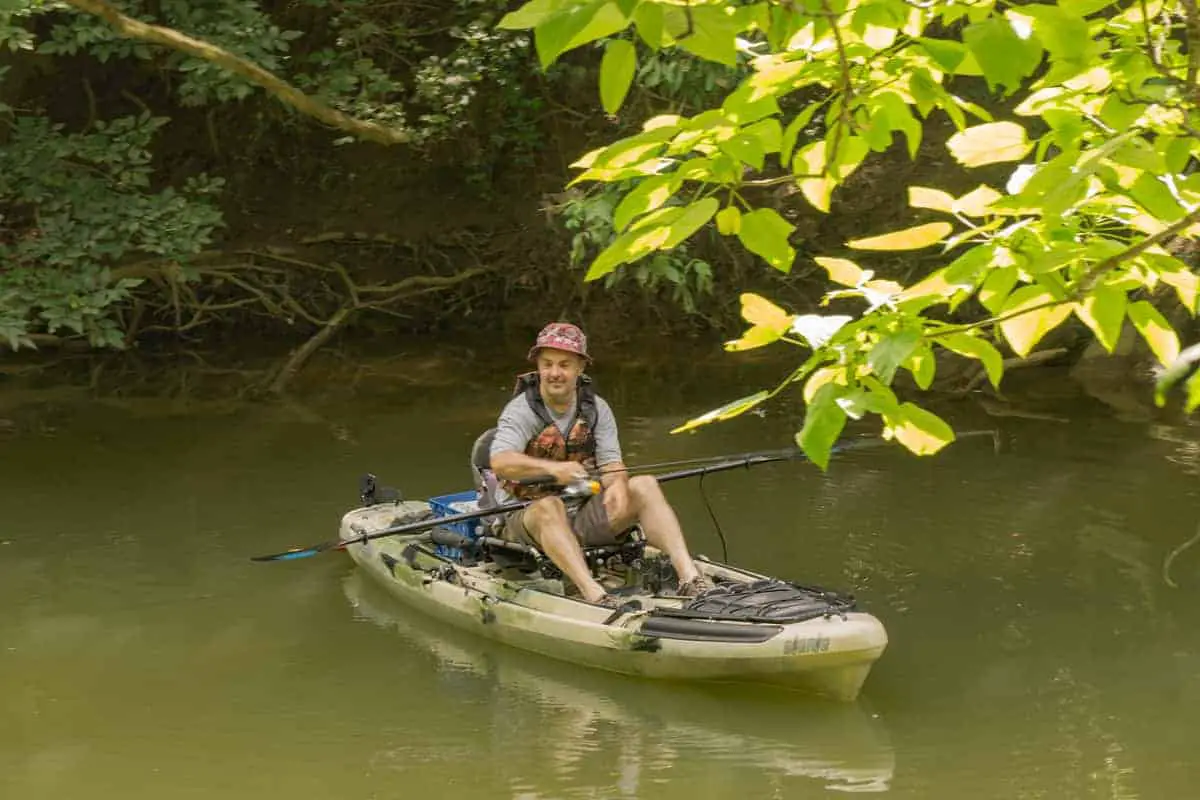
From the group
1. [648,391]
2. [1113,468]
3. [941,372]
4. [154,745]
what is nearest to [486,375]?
[648,391]

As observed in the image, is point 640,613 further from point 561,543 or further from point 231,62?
point 231,62

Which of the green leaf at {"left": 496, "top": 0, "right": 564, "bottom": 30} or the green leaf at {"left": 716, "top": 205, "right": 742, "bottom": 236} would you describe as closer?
the green leaf at {"left": 496, "top": 0, "right": 564, "bottom": 30}

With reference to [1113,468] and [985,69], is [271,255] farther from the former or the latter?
[985,69]

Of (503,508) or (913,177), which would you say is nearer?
(503,508)

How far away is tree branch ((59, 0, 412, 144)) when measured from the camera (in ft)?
26.6

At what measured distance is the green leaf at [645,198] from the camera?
4.94 feet

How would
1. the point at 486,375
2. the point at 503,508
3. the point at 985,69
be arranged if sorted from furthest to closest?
the point at 486,375 < the point at 503,508 < the point at 985,69

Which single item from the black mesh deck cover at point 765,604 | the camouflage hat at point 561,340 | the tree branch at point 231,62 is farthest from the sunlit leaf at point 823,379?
the tree branch at point 231,62

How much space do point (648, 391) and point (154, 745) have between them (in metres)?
6.88

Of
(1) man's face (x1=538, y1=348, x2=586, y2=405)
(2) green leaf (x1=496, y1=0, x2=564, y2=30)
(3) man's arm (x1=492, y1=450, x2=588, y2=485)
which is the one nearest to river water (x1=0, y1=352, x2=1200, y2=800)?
(3) man's arm (x1=492, y1=450, x2=588, y2=485)

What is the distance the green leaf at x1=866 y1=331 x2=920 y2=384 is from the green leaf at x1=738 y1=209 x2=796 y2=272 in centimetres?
14

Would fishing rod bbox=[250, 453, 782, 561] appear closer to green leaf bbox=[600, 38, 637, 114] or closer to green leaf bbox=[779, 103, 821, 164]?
green leaf bbox=[779, 103, 821, 164]

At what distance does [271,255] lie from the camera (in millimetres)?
12328

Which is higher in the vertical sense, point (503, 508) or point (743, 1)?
point (743, 1)
